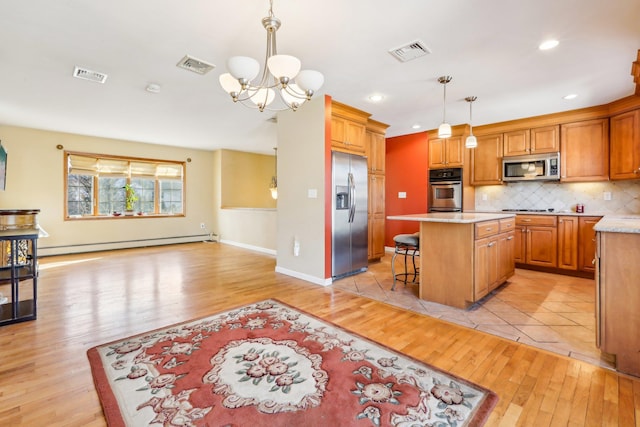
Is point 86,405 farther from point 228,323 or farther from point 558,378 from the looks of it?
point 558,378

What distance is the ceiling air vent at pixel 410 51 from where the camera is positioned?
102 inches

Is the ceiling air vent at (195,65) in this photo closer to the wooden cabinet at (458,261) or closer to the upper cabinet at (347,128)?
the upper cabinet at (347,128)

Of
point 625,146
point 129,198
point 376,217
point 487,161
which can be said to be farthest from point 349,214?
point 129,198

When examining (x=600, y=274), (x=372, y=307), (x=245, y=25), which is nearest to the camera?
(x=600, y=274)

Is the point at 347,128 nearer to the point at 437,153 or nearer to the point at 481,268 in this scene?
the point at 437,153

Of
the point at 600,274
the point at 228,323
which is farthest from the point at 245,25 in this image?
the point at 600,274

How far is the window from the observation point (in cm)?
620

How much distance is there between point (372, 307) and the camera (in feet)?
10.1

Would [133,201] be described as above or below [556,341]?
above

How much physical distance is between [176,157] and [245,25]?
5.96 m

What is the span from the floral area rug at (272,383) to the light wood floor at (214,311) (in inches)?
5.2

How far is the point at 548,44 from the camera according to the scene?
258 cm

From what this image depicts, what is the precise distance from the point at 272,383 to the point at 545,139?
209 inches

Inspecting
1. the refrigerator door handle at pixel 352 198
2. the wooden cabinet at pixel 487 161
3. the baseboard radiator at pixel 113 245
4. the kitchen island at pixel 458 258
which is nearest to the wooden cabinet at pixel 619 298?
the kitchen island at pixel 458 258
